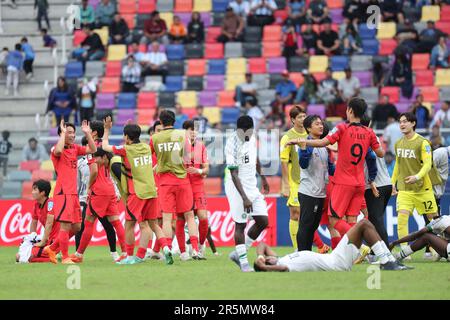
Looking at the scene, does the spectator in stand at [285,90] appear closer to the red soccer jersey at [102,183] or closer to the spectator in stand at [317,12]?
the spectator in stand at [317,12]

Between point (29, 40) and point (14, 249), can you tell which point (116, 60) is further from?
point (14, 249)

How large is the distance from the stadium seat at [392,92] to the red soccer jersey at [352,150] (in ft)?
49.9

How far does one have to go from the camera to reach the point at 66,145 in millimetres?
16469

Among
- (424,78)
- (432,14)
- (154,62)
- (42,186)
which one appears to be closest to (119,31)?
(154,62)

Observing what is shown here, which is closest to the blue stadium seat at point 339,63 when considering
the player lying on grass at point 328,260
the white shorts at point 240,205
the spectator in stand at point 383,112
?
the spectator in stand at point 383,112

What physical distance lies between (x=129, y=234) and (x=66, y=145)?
69.4 inches

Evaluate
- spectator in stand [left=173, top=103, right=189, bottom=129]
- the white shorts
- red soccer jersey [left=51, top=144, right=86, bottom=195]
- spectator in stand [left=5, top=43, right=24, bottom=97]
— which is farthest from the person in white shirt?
spectator in stand [left=5, top=43, right=24, bottom=97]

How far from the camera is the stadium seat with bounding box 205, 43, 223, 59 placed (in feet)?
106

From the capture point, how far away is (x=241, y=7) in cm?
3322

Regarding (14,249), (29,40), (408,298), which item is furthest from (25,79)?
(408,298)

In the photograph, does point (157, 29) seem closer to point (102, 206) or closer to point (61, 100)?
point (61, 100)

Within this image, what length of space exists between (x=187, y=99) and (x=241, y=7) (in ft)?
14.7

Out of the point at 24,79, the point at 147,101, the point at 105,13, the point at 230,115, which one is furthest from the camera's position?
the point at 105,13

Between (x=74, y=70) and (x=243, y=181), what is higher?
(x=74, y=70)
